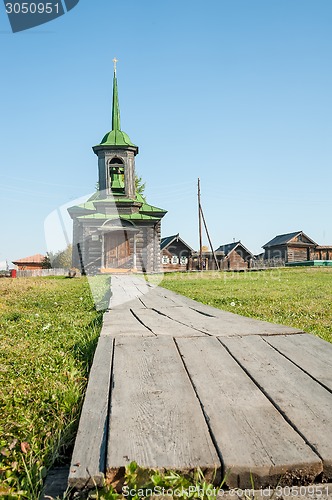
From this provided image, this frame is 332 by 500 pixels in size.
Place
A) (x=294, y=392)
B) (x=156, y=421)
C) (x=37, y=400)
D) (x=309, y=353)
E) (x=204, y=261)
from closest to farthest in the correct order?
1. (x=156, y=421)
2. (x=294, y=392)
3. (x=37, y=400)
4. (x=309, y=353)
5. (x=204, y=261)

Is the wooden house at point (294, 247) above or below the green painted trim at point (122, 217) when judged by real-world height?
below

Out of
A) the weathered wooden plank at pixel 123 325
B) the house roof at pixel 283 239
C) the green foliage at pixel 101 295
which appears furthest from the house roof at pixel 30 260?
the weathered wooden plank at pixel 123 325

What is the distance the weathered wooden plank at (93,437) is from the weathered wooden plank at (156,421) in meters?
0.03

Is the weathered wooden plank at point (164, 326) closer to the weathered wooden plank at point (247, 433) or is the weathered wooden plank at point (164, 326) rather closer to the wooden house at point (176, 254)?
the weathered wooden plank at point (247, 433)

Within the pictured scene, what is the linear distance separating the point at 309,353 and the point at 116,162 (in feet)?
87.9

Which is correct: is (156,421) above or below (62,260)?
below

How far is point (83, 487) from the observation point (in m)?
1.24

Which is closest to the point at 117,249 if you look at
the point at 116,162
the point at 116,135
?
the point at 116,162

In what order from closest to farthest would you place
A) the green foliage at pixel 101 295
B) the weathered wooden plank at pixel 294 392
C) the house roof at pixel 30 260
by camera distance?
the weathered wooden plank at pixel 294 392 < the green foliage at pixel 101 295 < the house roof at pixel 30 260

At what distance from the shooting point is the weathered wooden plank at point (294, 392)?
143 cm

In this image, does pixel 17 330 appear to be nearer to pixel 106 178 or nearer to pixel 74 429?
pixel 74 429

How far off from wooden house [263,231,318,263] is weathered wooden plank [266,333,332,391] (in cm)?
5317

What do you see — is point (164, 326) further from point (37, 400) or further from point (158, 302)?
point (158, 302)

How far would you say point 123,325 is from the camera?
Result: 3482 mm
